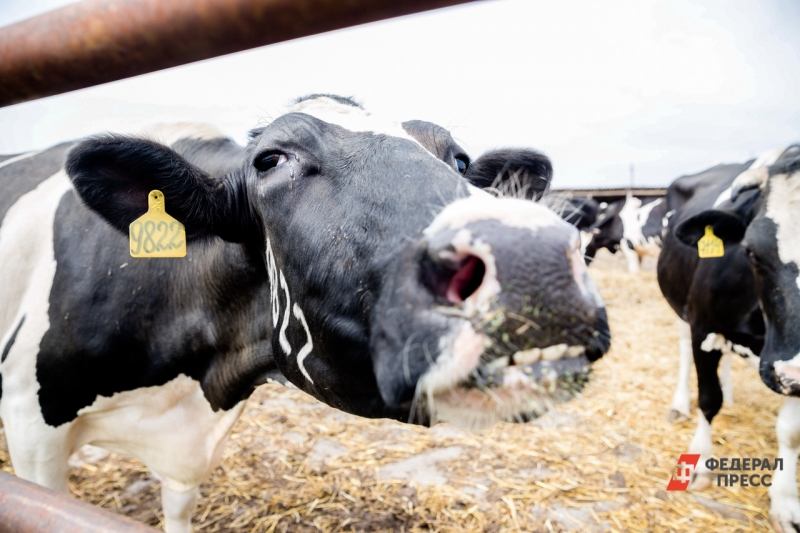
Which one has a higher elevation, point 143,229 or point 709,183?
point 143,229

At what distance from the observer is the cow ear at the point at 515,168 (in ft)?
7.55

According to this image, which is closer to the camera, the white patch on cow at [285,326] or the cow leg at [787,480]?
the white patch on cow at [285,326]

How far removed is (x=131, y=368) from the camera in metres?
2.19

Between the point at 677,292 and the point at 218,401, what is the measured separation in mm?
4739

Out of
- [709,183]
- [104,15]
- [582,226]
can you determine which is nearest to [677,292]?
[709,183]

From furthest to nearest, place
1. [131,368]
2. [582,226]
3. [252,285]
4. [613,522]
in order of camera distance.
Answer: [582,226]
[613,522]
[131,368]
[252,285]

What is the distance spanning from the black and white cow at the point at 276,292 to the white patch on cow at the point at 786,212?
1.72m

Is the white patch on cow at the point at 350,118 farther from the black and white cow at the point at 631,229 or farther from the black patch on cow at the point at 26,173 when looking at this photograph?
the black and white cow at the point at 631,229

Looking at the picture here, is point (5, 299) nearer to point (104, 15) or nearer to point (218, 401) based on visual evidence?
point (218, 401)

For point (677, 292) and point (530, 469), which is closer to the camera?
point (530, 469)

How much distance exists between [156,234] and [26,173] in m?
1.42

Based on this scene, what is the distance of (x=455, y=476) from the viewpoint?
361 centimetres
